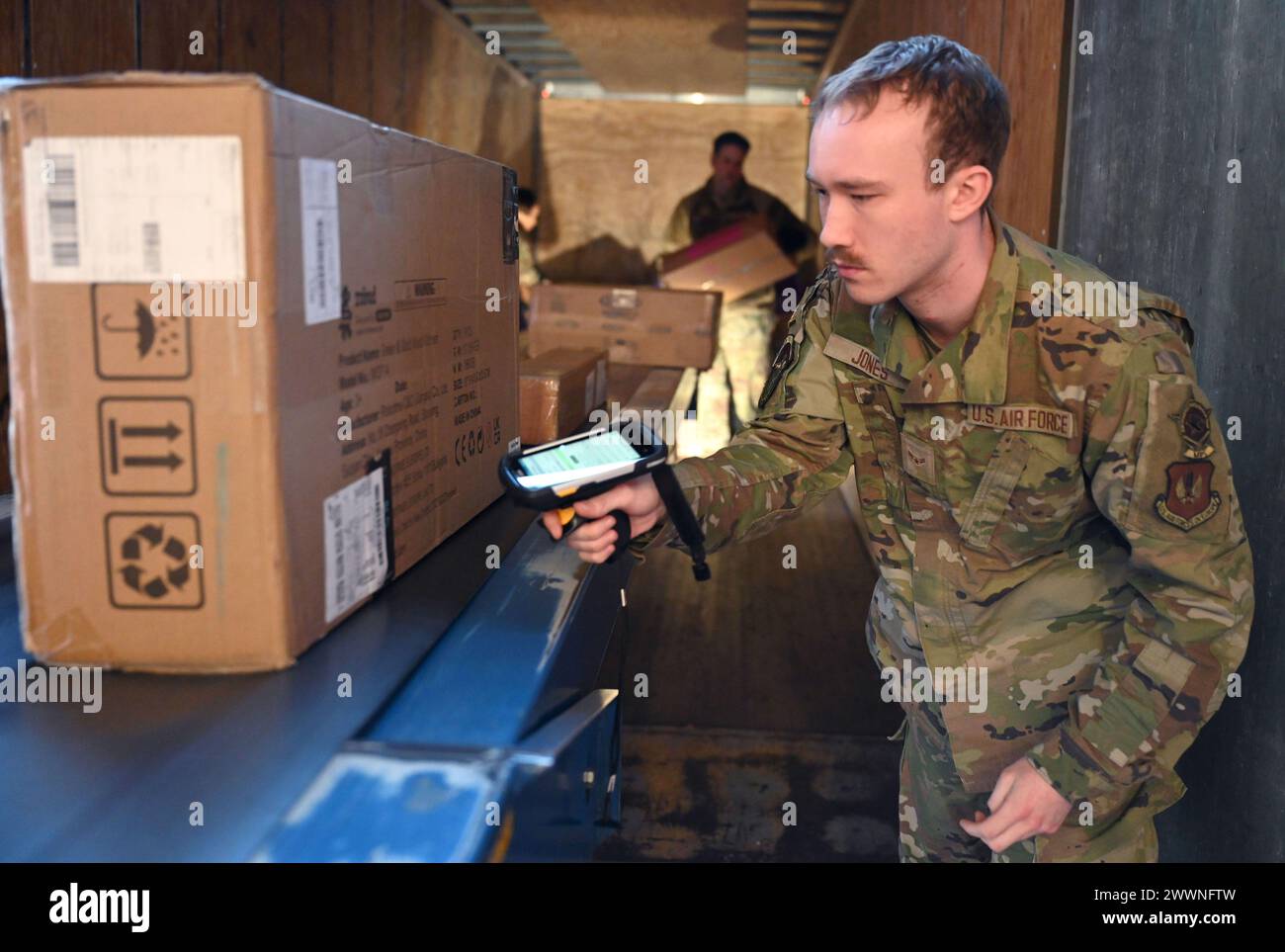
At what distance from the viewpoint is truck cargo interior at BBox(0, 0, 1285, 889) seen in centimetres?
76

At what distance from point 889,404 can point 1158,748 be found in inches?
18.4

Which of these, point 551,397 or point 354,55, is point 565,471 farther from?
point 354,55

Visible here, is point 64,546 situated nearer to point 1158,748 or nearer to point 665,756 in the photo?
point 1158,748

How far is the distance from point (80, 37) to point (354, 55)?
69.4 inches

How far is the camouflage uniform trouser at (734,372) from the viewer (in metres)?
5.33

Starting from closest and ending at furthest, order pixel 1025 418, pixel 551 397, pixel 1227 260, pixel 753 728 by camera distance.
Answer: pixel 1025 418 → pixel 1227 260 → pixel 551 397 → pixel 753 728

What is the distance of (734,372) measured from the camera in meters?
5.59

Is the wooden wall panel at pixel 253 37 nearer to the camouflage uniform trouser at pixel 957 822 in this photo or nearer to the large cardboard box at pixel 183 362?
the large cardboard box at pixel 183 362

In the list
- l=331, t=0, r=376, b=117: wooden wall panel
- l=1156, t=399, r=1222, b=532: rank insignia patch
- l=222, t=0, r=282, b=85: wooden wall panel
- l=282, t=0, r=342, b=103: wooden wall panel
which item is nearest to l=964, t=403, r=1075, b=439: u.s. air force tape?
l=1156, t=399, r=1222, b=532: rank insignia patch

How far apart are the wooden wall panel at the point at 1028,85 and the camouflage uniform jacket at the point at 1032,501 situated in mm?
759

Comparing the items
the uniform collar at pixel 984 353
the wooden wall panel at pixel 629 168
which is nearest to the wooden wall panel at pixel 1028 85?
the uniform collar at pixel 984 353

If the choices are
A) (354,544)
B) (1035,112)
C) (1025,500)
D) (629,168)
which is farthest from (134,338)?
(629,168)

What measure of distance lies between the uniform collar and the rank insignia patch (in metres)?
0.18
